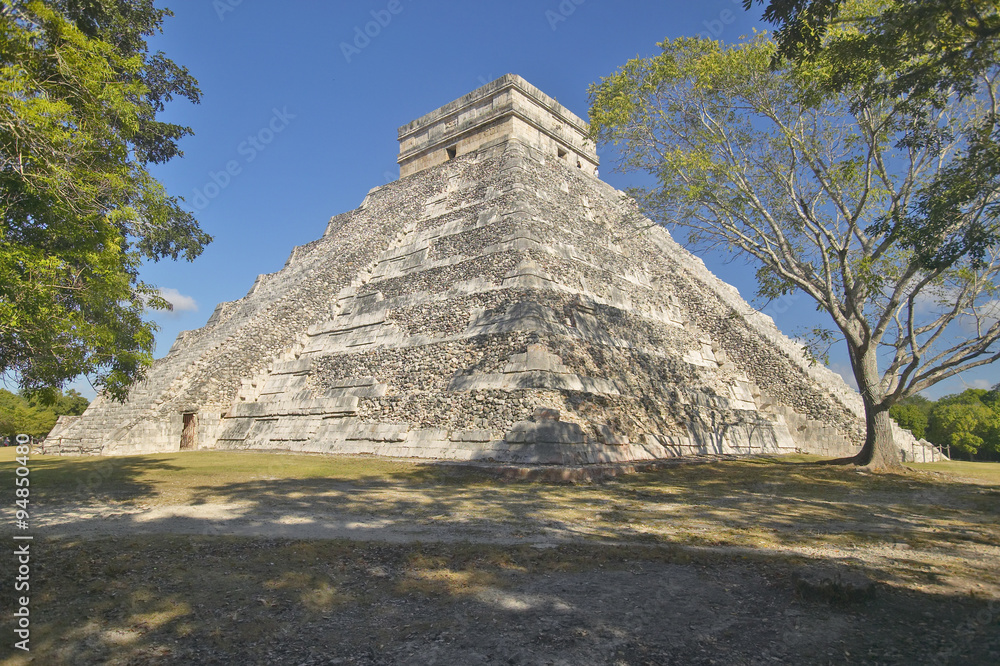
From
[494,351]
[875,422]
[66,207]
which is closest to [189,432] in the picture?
[494,351]

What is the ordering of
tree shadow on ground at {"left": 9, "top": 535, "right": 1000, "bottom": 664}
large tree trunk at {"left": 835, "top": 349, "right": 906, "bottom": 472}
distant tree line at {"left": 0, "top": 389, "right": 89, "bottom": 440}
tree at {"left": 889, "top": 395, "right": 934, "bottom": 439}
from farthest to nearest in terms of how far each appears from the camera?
tree at {"left": 889, "top": 395, "right": 934, "bottom": 439}
distant tree line at {"left": 0, "top": 389, "right": 89, "bottom": 440}
large tree trunk at {"left": 835, "top": 349, "right": 906, "bottom": 472}
tree shadow on ground at {"left": 9, "top": 535, "right": 1000, "bottom": 664}

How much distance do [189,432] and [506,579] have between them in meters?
14.7

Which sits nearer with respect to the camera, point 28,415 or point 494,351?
point 494,351

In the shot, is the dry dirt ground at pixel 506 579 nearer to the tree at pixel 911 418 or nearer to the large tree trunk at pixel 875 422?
the large tree trunk at pixel 875 422

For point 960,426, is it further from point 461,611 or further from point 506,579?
point 461,611

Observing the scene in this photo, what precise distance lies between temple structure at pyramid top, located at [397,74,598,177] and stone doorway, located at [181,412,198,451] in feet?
46.8

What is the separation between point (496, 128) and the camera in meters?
22.8

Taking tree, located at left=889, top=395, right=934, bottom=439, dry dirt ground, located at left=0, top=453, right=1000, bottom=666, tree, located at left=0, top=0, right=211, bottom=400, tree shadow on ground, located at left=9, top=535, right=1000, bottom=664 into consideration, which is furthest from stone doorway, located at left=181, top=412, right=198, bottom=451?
tree, located at left=889, top=395, right=934, bottom=439

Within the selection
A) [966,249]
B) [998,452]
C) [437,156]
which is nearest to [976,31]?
[966,249]

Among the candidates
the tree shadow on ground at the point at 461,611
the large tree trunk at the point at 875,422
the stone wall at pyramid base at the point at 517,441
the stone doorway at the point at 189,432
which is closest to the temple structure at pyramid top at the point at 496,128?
the stone wall at pyramid base at the point at 517,441

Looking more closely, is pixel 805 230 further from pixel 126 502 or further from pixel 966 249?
pixel 126 502

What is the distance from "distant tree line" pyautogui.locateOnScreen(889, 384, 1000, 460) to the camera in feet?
105

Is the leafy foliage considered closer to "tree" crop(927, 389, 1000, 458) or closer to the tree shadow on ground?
"tree" crop(927, 389, 1000, 458)

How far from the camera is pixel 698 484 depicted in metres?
9.94
